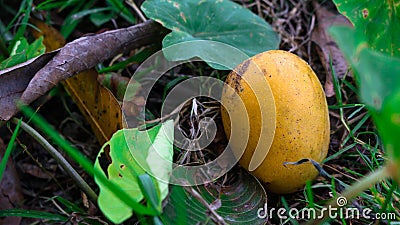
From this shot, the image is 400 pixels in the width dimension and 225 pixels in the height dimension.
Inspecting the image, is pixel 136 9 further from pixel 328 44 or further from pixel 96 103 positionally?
pixel 328 44

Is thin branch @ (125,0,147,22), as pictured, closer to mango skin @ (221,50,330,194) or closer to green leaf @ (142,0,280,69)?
green leaf @ (142,0,280,69)

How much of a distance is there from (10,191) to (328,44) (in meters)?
1.13

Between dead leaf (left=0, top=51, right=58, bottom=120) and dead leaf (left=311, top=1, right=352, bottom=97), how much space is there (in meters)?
0.85

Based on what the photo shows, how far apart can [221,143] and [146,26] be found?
0.45 m

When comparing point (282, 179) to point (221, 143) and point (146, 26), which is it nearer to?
point (221, 143)

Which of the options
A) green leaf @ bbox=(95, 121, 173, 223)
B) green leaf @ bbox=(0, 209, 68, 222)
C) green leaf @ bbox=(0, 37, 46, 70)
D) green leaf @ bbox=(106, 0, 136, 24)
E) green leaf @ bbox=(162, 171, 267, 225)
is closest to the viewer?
green leaf @ bbox=(95, 121, 173, 223)

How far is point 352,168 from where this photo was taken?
1257 millimetres

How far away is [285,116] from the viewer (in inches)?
42.0

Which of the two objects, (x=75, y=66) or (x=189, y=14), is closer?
(x=75, y=66)

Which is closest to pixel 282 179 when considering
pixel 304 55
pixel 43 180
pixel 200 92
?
pixel 200 92

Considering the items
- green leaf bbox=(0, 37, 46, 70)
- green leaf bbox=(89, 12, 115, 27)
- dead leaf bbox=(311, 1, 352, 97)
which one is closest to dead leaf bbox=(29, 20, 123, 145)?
green leaf bbox=(0, 37, 46, 70)

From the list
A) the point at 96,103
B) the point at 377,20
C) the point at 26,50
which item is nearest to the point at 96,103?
the point at 96,103

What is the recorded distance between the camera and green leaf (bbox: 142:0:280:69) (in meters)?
1.38

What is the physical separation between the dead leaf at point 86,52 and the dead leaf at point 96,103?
0.19ft
